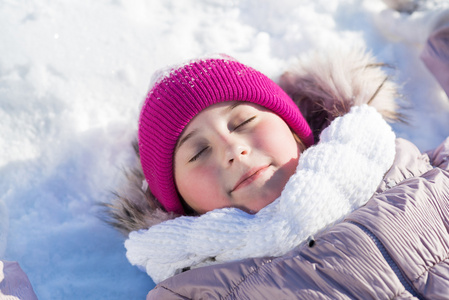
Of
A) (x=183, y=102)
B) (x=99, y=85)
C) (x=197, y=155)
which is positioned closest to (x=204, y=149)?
(x=197, y=155)

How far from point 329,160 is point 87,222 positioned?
816mm

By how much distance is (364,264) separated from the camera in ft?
3.14

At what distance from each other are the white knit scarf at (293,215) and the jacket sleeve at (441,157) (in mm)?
179

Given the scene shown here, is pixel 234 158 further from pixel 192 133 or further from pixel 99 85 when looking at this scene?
pixel 99 85

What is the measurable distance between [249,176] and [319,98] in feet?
1.62

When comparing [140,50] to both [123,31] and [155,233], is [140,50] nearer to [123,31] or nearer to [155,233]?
[123,31]

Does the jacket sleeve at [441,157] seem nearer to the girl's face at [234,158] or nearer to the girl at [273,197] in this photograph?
the girl at [273,197]

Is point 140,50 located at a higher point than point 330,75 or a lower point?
higher

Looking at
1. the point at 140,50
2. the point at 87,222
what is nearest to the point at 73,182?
the point at 87,222

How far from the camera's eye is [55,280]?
4.37 ft

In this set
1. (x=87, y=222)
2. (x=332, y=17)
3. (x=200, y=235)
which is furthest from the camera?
(x=332, y=17)

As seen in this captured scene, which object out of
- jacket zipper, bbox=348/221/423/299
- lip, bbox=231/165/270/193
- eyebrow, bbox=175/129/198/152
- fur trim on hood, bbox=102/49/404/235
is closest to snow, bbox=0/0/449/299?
fur trim on hood, bbox=102/49/404/235

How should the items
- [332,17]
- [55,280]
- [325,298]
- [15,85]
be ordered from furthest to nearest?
[332,17]
[15,85]
[55,280]
[325,298]

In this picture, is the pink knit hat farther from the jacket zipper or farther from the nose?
the jacket zipper
